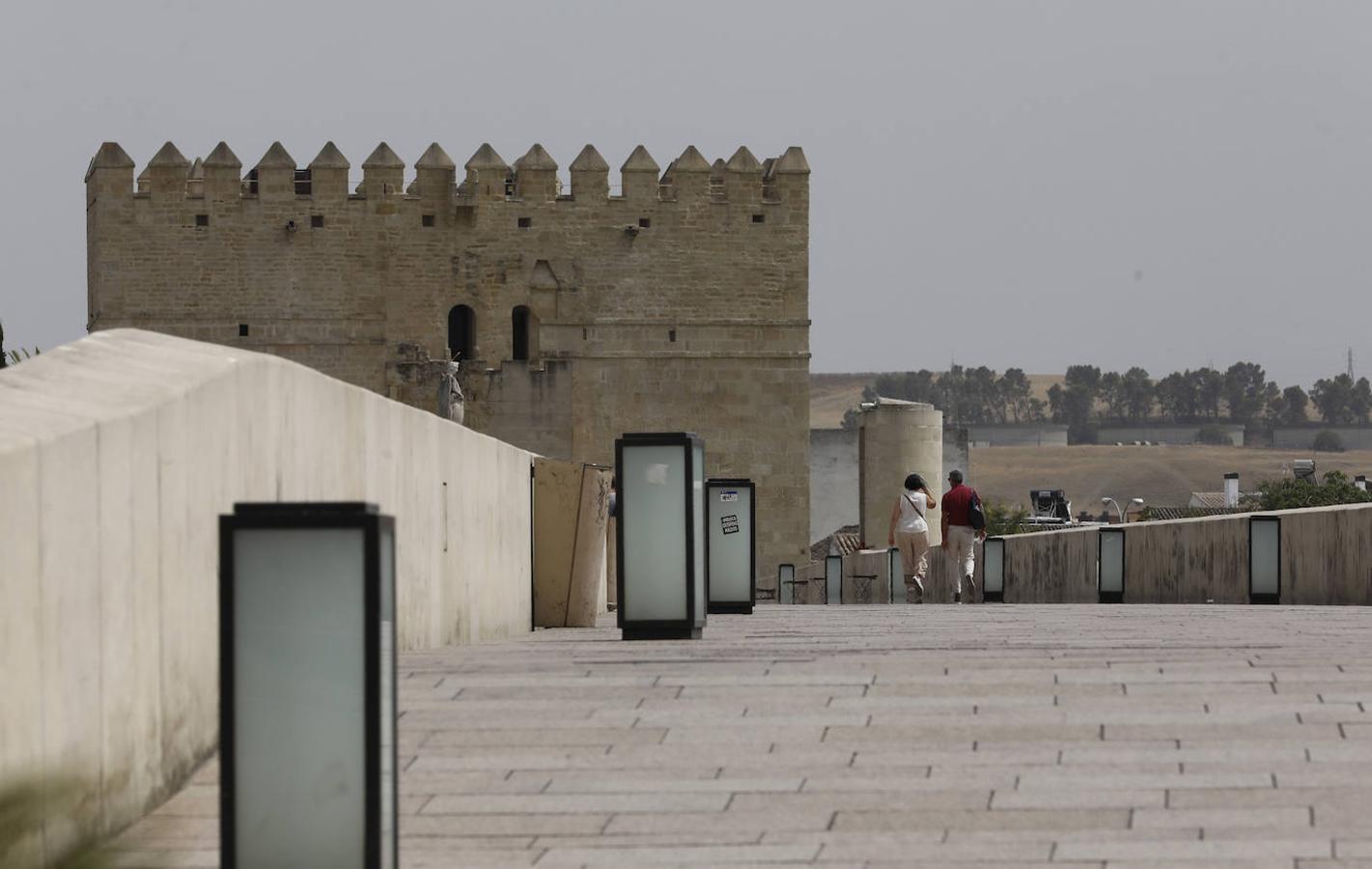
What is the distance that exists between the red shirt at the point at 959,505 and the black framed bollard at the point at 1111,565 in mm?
1388

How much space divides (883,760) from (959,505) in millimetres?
11752

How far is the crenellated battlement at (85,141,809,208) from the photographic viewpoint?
1832 inches

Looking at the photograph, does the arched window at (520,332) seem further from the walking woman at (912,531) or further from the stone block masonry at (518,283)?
the walking woman at (912,531)

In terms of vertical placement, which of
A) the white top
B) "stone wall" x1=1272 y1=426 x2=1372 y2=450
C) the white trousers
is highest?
"stone wall" x1=1272 y1=426 x2=1372 y2=450

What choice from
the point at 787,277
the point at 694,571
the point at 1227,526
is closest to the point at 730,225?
the point at 787,277

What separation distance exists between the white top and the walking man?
0.19 meters

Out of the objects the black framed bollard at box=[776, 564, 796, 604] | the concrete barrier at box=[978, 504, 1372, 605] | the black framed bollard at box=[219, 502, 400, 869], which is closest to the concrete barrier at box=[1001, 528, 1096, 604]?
the concrete barrier at box=[978, 504, 1372, 605]

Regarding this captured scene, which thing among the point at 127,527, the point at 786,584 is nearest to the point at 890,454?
the point at 786,584

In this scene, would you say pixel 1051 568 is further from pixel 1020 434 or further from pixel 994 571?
pixel 1020 434

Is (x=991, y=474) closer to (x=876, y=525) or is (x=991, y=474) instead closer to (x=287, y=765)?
(x=876, y=525)

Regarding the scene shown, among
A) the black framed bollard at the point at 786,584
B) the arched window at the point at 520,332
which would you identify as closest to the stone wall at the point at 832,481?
the arched window at the point at 520,332

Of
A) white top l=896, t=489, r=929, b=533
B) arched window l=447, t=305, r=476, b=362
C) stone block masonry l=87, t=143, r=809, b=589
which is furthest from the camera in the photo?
arched window l=447, t=305, r=476, b=362

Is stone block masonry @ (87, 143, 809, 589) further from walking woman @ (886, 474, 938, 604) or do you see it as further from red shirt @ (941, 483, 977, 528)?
red shirt @ (941, 483, 977, 528)

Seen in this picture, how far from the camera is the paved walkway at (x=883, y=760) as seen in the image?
4598 millimetres
